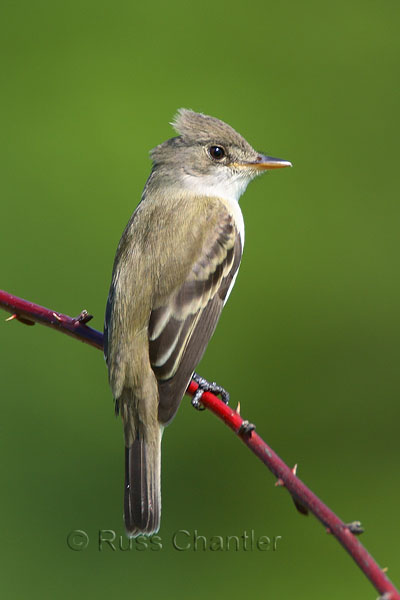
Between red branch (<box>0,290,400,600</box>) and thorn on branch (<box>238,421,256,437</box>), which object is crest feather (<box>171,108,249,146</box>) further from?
thorn on branch (<box>238,421,256,437</box>)

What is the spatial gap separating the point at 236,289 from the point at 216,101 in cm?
105

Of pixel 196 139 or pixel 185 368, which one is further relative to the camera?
pixel 196 139

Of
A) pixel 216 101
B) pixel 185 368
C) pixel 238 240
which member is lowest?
pixel 185 368

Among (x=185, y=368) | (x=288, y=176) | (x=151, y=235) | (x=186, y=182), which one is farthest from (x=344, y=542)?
(x=288, y=176)

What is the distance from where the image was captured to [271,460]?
6.77 ft

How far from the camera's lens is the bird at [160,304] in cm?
288

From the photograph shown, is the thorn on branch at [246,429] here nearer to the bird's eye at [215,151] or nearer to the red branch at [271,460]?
the red branch at [271,460]

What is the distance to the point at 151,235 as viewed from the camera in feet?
10.4

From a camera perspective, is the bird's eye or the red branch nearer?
the red branch

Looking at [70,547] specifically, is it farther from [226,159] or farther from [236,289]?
[226,159]

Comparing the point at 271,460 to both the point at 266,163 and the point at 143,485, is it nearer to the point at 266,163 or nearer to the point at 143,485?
the point at 143,485

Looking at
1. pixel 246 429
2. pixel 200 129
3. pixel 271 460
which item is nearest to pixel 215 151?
pixel 200 129

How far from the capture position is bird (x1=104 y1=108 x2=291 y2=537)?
2.88 metres

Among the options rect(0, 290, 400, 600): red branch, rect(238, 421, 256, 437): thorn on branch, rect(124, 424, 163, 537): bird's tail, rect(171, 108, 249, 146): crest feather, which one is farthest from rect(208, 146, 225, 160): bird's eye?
rect(238, 421, 256, 437): thorn on branch
